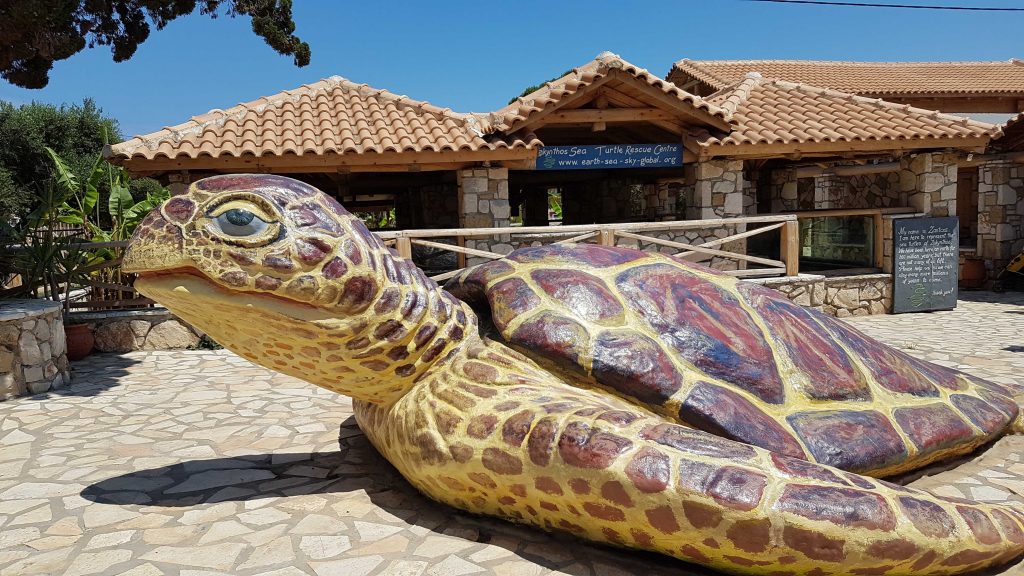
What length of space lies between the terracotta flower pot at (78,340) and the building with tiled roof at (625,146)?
2.05 m

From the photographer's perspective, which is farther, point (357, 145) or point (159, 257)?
point (357, 145)

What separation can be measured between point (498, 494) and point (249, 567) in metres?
0.97

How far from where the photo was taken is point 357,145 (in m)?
→ 8.01

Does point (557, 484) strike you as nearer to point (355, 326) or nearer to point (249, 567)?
point (355, 326)

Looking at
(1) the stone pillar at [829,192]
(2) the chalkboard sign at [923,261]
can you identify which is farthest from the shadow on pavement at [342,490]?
(1) the stone pillar at [829,192]

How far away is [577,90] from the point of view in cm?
846

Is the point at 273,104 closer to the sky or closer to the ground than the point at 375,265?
closer to the sky

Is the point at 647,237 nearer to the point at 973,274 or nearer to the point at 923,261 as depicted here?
the point at 923,261

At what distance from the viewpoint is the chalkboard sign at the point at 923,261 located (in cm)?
928

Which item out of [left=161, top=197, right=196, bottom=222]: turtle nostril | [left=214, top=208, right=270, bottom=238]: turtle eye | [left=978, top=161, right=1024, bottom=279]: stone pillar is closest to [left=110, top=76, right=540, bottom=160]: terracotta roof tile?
[left=161, top=197, right=196, bottom=222]: turtle nostril

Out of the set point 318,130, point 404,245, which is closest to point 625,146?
point 404,245

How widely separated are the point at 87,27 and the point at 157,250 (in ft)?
24.3

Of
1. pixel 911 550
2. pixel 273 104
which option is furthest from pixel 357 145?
pixel 911 550

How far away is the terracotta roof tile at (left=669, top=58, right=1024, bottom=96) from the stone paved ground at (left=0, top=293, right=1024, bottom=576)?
40.8 feet
